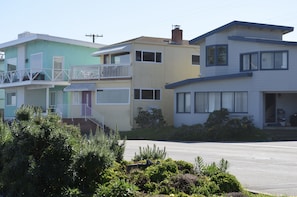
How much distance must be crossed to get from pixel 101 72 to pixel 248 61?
1232 cm

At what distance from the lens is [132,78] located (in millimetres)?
39656

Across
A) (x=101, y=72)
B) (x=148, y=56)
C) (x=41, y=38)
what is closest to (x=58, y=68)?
(x=41, y=38)

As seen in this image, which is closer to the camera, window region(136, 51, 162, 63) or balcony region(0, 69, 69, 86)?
window region(136, 51, 162, 63)

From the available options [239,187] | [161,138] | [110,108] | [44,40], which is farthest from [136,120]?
[239,187]

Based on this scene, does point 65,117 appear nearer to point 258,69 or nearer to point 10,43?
point 10,43

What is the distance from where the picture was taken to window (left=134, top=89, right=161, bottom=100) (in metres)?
40.0

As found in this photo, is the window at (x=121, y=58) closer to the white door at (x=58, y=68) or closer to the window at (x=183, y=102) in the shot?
the white door at (x=58, y=68)

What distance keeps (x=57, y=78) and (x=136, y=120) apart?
10.5 m

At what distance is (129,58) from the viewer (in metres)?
40.9

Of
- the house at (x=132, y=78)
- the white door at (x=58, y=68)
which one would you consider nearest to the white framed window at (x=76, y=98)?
the house at (x=132, y=78)

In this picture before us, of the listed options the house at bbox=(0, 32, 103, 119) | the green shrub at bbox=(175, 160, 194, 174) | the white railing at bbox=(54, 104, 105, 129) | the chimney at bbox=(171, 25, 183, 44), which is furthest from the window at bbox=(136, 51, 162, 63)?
the green shrub at bbox=(175, 160, 194, 174)

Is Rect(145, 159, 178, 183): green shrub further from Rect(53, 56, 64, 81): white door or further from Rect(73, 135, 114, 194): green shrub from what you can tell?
Rect(53, 56, 64, 81): white door

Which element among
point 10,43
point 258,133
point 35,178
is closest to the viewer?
point 35,178

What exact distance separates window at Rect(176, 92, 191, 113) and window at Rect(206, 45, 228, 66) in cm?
289
